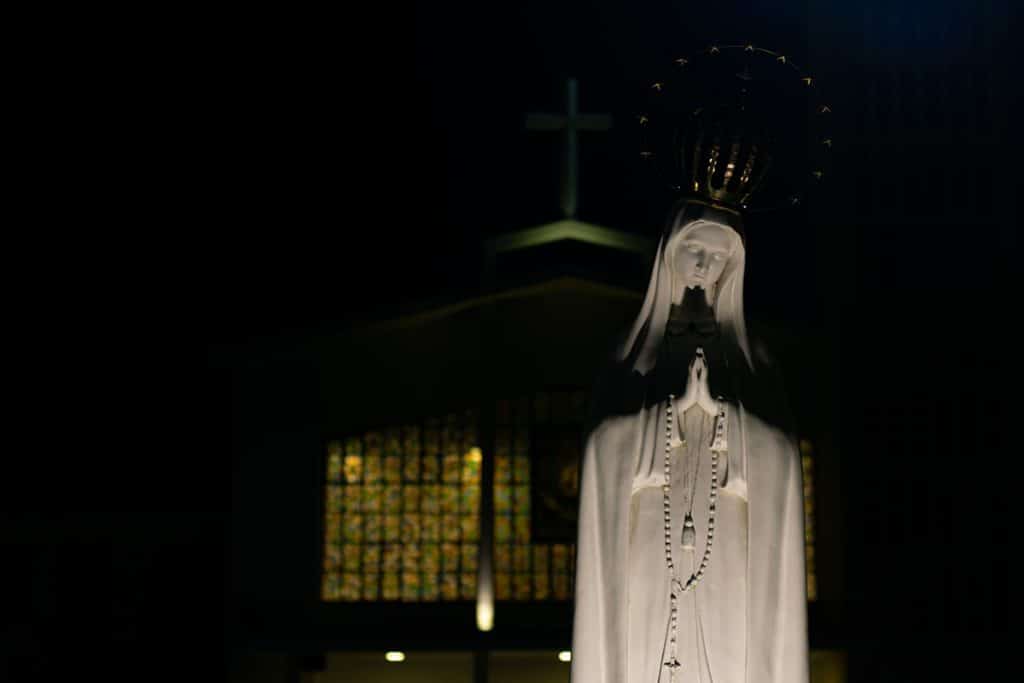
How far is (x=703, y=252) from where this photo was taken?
8727 mm

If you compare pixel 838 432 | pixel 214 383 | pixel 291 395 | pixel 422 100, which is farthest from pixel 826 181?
pixel 214 383

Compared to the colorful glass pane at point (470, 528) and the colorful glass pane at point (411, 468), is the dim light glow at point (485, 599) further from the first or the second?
the colorful glass pane at point (411, 468)

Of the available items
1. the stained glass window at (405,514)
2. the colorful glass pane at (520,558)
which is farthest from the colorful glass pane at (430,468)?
the colorful glass pane at (520,558)

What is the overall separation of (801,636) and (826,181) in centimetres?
1696

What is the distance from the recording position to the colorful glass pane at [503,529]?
22.0 meters

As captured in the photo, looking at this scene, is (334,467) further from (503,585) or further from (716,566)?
(716,566)

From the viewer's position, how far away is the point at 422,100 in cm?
3472

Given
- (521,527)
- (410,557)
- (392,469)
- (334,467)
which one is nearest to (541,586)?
(521,527)

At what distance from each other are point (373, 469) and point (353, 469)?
231mm

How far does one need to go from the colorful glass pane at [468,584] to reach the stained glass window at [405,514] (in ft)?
0.04

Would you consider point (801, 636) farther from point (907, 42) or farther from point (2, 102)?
point (2, 102)

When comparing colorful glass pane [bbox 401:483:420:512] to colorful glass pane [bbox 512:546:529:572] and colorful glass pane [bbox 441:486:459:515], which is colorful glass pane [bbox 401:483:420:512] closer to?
colorful glass pane [bbox 441:486:459:515]

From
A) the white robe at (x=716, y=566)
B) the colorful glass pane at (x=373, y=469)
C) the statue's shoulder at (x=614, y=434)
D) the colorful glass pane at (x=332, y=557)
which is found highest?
the colorful glass pane at (x=373, y=469)

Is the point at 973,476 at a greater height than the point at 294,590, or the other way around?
the point at 973,476
